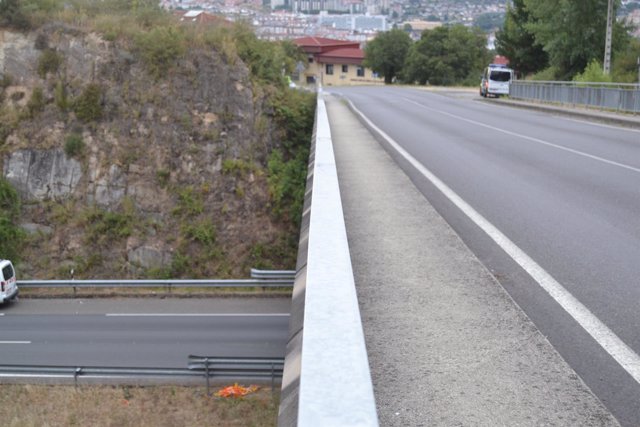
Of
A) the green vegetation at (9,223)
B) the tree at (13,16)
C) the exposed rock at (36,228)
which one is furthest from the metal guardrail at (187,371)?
the tree at (13,16)

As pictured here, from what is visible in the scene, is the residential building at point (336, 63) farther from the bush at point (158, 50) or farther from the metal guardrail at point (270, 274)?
the metal guardrail at point (270, 274)

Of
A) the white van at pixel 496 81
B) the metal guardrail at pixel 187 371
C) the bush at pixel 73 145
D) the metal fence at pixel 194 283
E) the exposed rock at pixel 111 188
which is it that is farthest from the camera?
the white van at pixel 496 81

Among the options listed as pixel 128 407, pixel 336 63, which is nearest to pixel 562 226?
pixel 128 407

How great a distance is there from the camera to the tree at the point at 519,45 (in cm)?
6756

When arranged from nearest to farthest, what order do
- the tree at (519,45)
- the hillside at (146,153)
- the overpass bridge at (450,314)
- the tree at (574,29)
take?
the overpass bridge at (450,314), the hillside at (146,153), the tree at (574,29), the tree at (519,45)

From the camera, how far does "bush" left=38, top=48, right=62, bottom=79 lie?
1200 inches

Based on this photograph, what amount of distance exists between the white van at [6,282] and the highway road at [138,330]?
0.39 meters

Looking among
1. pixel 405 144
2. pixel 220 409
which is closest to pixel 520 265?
pixel 220 409

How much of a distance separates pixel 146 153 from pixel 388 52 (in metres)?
75.9

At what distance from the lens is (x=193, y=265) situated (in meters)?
27.5

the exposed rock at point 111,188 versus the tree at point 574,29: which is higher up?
the tree at point 574,29

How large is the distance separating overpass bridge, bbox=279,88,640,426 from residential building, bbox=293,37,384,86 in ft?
296

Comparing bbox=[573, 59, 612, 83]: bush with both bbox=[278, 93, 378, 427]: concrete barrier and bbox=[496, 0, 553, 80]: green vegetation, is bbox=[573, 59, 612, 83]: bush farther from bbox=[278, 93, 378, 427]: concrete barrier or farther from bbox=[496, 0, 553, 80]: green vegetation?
bbox=[278, 93, 378, 427]: concrete barrier

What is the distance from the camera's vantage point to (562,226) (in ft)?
29.1
